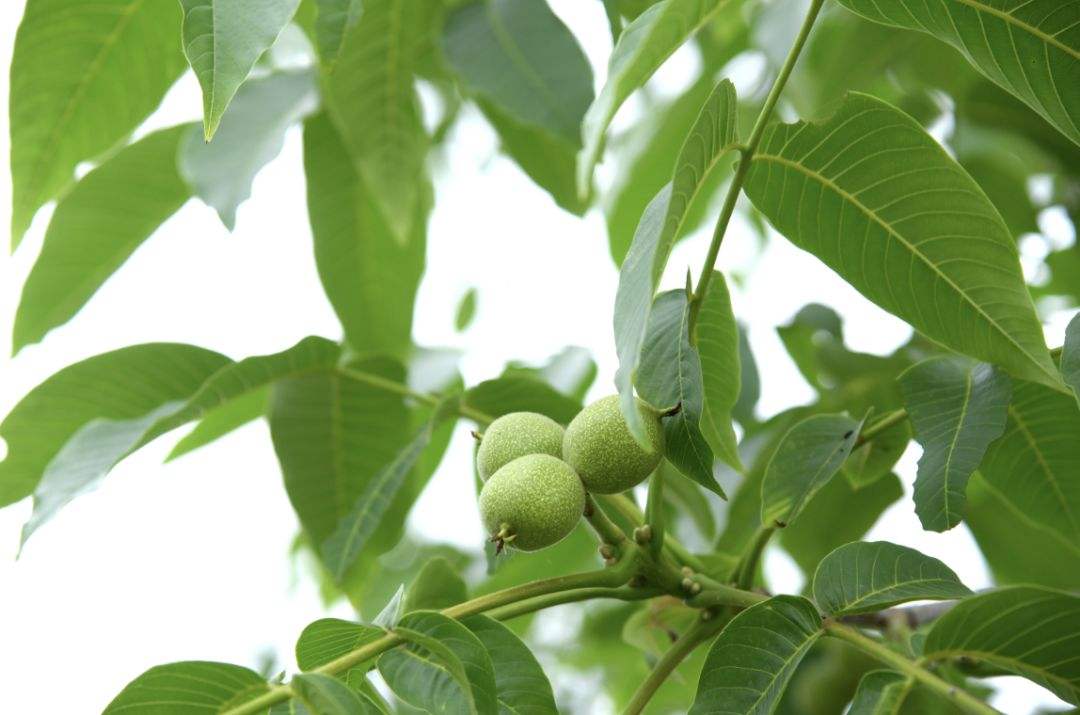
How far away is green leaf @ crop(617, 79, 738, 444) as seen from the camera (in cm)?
76

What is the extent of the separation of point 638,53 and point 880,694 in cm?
56

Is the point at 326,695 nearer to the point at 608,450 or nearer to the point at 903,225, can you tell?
the point at 608,450

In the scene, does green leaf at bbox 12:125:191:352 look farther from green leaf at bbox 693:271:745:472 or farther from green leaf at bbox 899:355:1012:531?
green leaf at bbox 899:355:1012:531

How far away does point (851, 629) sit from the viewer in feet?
3.31

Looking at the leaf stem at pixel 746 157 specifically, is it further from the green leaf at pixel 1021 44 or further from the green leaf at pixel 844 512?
the green leaf at pixel 844 512

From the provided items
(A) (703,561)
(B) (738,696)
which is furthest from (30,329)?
(B) (738,696)

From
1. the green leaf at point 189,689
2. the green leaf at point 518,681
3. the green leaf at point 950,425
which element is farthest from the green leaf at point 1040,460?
the green leaf at point 189,689

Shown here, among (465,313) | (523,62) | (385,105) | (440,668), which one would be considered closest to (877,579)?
(440,668)

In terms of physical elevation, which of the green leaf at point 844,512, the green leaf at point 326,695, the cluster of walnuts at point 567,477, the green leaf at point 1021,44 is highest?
the green leaf at point 1021,44

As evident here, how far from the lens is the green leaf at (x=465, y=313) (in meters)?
2.50

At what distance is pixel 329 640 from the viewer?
97 centimetres

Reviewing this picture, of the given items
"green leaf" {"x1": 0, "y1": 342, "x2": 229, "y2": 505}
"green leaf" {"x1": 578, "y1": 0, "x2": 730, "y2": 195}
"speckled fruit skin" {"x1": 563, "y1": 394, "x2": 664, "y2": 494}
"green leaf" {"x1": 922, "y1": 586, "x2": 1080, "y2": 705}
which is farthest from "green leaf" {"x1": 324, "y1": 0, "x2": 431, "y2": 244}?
"green leaf" {"x1": 922, "y1": 586, "x2": 1080, "y2": 705}

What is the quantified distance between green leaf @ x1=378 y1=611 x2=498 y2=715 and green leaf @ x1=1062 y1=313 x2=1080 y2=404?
1.62 ft

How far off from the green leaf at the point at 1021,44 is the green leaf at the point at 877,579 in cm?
36
